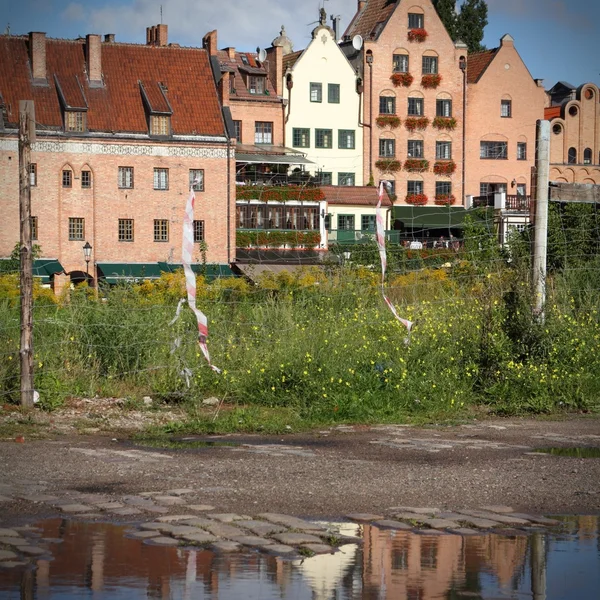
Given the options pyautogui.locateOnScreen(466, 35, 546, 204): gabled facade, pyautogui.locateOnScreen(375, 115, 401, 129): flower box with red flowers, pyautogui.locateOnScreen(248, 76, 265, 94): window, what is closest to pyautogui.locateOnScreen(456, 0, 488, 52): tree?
pyautogui.locateOnScreen(466, 35, 546, 204): gabled facade

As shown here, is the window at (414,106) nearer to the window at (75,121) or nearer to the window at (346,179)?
the window at (346,179)

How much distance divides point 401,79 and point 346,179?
771 cm

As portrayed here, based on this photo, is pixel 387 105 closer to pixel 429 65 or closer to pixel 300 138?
pixel 429 65

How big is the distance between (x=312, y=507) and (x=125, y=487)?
69.0 inches

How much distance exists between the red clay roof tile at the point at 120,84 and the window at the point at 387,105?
530 inches

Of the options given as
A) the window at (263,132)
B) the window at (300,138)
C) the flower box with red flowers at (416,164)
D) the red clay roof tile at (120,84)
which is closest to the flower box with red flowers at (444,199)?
the flower box with red flowers at (416,164)

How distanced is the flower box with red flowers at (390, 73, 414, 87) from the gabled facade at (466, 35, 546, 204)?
453 cm

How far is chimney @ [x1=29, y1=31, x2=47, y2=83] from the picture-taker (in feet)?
205

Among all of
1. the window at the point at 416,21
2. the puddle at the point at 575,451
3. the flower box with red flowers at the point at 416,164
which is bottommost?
the puddle at the point at 575,451

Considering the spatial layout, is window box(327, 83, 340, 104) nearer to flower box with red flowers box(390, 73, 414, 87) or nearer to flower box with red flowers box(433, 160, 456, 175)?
flower box with red flowers box(390, 73, 414, 87)

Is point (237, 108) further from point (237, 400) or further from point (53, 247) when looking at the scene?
point (237, 400)

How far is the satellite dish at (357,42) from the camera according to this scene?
73750 mm

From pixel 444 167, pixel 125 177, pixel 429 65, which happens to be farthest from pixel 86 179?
A: pixel 429 65

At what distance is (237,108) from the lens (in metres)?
70.7
